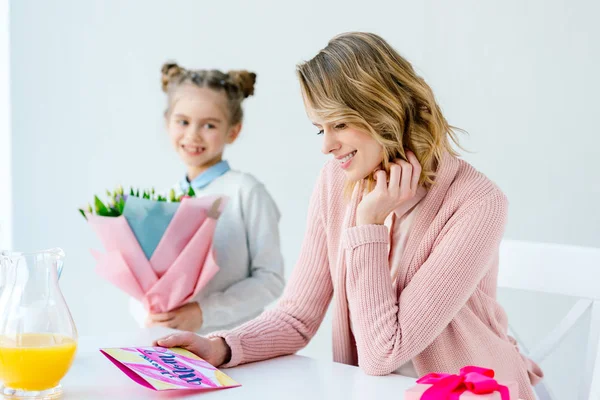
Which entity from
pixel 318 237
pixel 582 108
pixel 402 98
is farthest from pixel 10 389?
pixel 582 108

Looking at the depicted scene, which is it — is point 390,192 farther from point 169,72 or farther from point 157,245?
point 169,72

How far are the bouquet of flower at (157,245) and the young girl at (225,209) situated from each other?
9 centimetres

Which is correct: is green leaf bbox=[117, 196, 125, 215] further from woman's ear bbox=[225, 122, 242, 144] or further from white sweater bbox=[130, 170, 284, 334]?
woman's ear bbox=[225, 122, 242, 144]

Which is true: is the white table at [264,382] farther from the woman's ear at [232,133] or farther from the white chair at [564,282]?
the woman's ear at [232,133]

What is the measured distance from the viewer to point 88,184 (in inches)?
137

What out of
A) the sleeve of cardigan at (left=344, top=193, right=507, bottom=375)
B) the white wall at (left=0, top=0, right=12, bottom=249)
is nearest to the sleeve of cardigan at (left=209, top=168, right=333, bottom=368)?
the sleeve of cardigan at (left=344, top=193, right=507, bottom=375)

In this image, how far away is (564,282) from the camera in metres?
1.52

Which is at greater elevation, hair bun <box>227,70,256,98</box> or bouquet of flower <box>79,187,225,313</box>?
hair bun <box>227,70,256,98</box>

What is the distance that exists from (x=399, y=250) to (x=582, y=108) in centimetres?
138

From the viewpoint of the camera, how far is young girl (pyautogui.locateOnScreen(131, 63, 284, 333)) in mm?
1958

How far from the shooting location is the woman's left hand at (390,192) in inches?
55.1

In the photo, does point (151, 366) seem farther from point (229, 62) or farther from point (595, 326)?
point (229, 62)

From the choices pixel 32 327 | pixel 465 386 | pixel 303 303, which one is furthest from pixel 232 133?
pixel 465 386

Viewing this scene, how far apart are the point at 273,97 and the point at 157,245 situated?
5.06 feet
